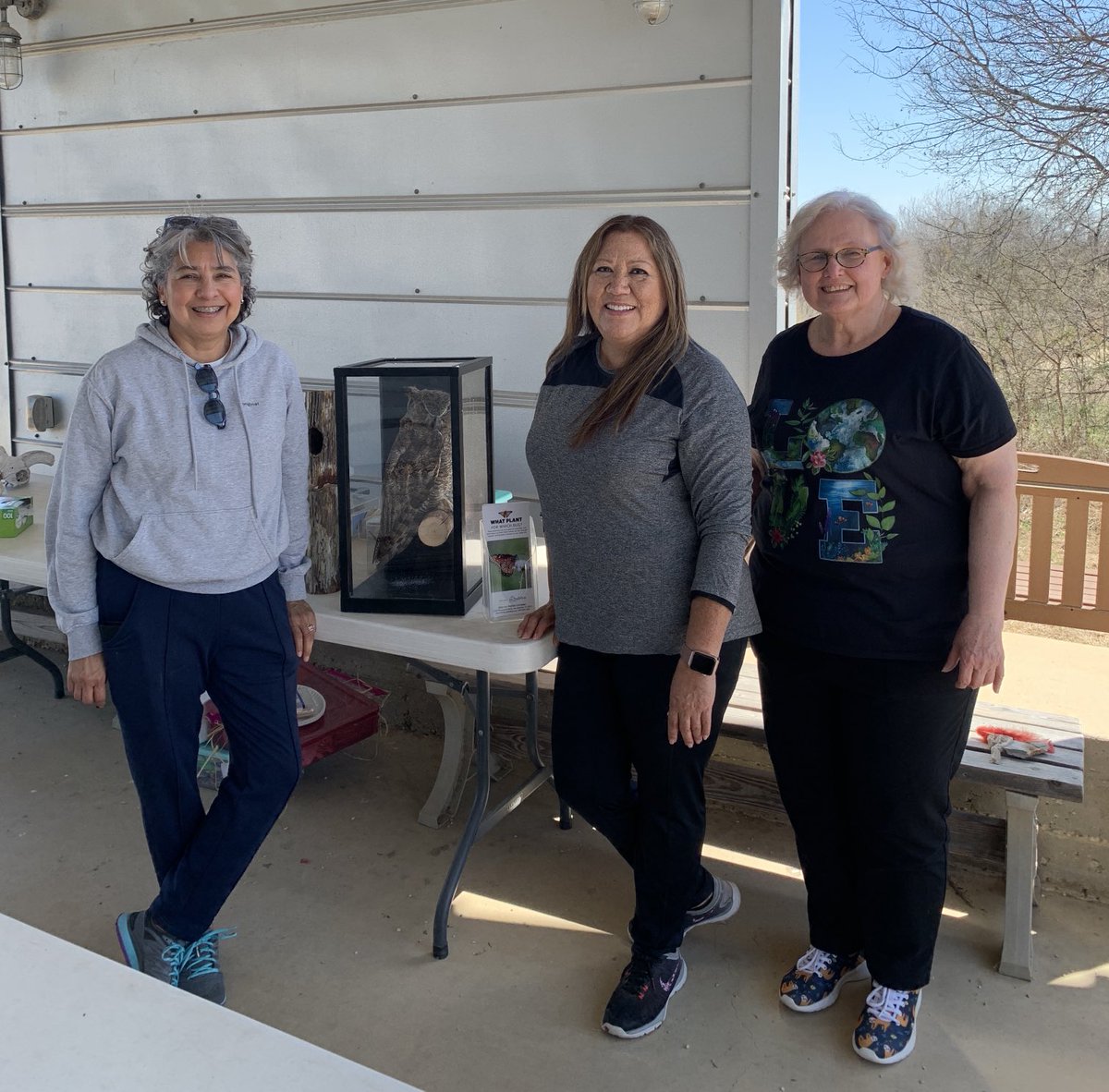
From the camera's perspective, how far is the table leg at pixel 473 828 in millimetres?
2582

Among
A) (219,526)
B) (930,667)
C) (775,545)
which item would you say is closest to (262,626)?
(219,526)

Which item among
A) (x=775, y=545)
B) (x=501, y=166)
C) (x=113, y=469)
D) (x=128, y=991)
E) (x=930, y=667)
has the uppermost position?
(x=501, y=166)

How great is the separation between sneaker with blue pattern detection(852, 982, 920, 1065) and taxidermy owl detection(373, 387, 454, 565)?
1340 millimetres

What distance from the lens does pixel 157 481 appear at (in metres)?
2.11

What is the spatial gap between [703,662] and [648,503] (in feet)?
1.04

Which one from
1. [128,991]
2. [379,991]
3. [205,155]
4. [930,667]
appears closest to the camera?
[128,991]

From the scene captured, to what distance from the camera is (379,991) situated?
246 cm

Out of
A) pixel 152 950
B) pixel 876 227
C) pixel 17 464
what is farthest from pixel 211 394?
pixel 17 464

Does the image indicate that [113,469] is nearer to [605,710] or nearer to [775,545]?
[605,710]

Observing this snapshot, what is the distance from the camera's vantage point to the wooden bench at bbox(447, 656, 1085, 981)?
245 centimetres

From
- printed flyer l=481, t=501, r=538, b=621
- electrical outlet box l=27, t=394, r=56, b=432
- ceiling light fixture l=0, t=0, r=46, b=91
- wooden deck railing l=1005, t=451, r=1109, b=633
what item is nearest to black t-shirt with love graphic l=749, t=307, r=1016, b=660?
printed flyer l=481, t=501, r=538, b=621

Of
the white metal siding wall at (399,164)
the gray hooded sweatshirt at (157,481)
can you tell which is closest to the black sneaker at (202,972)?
the gray hooded sweatshirt at (157,481)

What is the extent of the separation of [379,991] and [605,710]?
843 mm

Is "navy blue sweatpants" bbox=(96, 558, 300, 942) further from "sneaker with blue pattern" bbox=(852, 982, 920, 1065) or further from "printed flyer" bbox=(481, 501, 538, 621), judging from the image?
"sneaker with blue pattern" bbox=(852, 982, 920, 1065)
